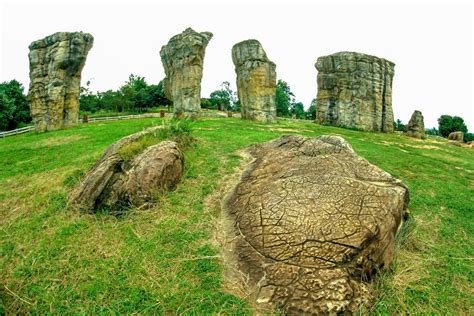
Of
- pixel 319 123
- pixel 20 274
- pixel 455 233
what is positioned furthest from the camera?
pixel 319 123

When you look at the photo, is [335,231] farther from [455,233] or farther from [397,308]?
[455,233]

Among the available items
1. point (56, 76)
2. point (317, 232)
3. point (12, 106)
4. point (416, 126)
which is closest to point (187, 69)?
point (56, 76)

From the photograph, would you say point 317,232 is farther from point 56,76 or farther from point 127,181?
point 56,76

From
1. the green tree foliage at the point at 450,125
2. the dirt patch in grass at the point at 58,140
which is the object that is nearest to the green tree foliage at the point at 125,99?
the dirt patch in grass at the point at 58,140

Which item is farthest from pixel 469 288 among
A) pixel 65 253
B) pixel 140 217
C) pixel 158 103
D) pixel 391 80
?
pixel 158 103

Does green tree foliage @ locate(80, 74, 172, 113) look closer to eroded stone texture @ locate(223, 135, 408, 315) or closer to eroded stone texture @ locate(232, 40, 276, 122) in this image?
eroded stone texture @ locate(232, 40, 276, 122)

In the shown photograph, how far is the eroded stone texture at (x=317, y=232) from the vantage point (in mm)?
3900

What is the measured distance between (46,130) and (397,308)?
19.7 meters

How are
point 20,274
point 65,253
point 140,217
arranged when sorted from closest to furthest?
1. point 20,274
2. point 65,253
3. point 140,217

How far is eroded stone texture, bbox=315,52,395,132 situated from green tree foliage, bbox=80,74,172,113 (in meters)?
30.0

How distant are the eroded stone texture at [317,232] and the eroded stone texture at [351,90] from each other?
20.3 m

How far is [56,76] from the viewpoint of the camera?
1900 cm

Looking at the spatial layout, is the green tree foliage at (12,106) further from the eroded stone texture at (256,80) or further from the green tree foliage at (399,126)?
the green tree foliage at (399,126)

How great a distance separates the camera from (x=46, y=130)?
63.0 ft
